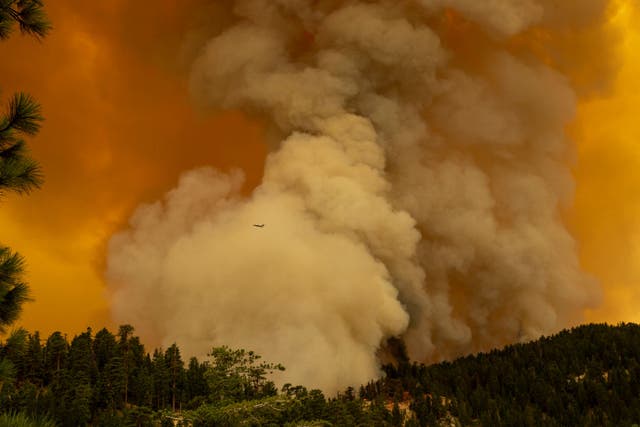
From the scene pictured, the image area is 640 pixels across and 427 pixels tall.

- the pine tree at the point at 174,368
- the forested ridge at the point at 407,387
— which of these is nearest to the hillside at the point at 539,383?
the forested ridge at the point at 407,387

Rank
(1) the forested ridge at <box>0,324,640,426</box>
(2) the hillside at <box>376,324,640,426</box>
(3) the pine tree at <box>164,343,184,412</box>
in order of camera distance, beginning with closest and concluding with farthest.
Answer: (1) the forested ridge at <box>0,324,640,426</box> < (3) the pine tree at <box>164,343,184,412</box> < (2) the hillside at <box>376,324,640,426</box>

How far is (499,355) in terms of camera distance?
19362cm

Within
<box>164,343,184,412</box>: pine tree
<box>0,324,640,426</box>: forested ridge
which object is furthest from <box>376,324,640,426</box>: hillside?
<box>164,343,184,412</box>: pine tree

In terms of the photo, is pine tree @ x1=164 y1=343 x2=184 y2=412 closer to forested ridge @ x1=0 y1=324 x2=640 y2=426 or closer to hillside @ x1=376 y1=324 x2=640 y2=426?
forested ridge @ x1=0 y1=324 x2=640 y2=426

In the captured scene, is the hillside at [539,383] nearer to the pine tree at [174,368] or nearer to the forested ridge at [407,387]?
the forested ridge at [407,387]

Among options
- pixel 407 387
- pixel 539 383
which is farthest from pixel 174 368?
pixel 539 383

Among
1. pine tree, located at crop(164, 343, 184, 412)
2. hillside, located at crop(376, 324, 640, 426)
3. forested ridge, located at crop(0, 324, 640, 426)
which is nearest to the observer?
forested ridge, located at crop(0, 324, 640, 426)

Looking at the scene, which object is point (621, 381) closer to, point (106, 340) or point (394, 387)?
point (394, 387)

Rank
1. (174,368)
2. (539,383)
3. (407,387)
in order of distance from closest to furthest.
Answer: (174,368) → (539,383) → (407,387)

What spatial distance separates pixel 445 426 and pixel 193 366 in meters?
64.9

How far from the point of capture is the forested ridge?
99250 mm

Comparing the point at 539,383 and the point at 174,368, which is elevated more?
the point at 174,368

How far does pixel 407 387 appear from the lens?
16250 centimetres

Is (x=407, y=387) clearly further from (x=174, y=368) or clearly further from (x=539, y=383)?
(x=174, y=368)
